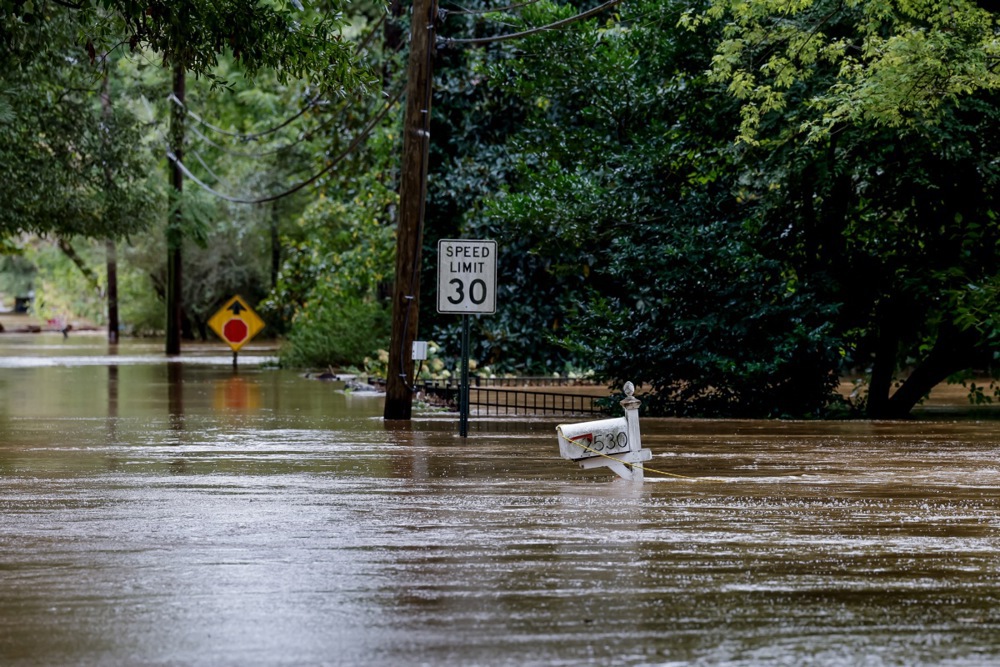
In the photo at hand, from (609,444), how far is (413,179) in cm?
709

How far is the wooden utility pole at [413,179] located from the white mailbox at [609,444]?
250 inches

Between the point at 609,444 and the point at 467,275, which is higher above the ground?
the point at 467,275

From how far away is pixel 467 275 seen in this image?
16.3 m

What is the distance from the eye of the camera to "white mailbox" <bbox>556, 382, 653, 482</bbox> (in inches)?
487

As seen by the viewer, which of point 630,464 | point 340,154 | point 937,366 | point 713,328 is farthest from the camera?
point 340,154

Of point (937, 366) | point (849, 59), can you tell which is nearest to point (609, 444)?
point (849, 59)

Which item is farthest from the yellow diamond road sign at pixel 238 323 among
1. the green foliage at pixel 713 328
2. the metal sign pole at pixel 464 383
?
the metal sign pole at pixel 464 383

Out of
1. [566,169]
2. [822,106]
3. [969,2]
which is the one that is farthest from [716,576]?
[566,169]

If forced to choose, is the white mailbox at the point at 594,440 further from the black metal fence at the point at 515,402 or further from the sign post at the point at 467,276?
the black metal fence at the point at 515,402

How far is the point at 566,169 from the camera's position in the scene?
88.6ft

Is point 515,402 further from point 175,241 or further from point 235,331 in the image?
point 175,241

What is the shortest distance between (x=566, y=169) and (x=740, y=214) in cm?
515

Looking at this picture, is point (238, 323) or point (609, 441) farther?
point (238, 323)

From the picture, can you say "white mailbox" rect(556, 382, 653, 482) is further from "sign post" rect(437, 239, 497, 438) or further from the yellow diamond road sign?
the yellow diamond road sign
